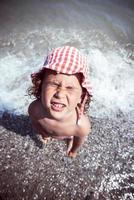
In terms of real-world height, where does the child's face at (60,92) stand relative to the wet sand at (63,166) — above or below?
above

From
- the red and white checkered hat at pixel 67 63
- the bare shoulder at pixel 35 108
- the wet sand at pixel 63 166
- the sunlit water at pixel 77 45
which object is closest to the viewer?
the red and white checkered hat at pixel 67 63

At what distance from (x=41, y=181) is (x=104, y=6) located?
438cm

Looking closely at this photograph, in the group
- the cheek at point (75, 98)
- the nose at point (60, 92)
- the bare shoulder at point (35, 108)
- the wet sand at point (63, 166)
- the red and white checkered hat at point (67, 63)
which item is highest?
the red and white checkered hat at point (67, 63)

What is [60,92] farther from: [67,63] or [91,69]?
[91,69]

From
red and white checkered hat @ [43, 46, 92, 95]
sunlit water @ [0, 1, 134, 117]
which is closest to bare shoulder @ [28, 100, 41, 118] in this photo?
red and white checkered hat @ [43, 46, 92, 95]

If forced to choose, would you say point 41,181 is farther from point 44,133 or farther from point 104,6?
point 104,6

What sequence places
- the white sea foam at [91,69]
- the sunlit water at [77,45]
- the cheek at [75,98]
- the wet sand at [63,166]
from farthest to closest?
the sunlit water at [77,45]
the white sea foam at [91,69]
the wet sand at [63,166]
the cheek at [75,98]

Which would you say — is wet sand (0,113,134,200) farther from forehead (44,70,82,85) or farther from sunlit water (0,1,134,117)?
forehead (44,70,82,85)

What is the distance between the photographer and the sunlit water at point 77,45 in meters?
5.14

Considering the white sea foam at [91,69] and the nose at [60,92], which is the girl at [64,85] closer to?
the nose at [60,92]

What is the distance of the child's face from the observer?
3072 millimetres

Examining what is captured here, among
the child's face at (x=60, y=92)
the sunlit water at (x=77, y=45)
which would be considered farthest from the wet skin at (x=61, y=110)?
the sunlit water at (x=77, y=45)

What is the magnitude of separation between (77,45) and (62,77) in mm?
3209

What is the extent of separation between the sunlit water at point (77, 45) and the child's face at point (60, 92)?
163cm
